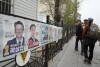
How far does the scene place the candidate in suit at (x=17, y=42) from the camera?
304 cm

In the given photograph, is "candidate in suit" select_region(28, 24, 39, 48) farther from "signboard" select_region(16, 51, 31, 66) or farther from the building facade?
the building facade

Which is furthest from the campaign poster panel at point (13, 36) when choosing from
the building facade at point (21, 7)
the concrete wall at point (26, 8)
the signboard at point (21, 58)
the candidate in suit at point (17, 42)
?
the concrete wall at point (26, 8)

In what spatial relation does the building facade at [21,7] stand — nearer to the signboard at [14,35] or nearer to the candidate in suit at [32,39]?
the candidate in suit at [32,39]

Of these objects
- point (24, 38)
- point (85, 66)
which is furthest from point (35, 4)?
point (24, 38)

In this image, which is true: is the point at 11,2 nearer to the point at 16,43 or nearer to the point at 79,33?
the point at 79,33

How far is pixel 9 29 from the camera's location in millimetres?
2998

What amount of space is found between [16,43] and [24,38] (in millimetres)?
380

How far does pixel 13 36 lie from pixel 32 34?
1.06 metres

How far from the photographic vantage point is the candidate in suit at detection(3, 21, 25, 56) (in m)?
3.04

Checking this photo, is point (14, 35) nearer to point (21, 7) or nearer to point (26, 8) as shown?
point (21, 7)

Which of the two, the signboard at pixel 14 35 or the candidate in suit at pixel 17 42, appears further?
the candidate in suit at pixel 17 42

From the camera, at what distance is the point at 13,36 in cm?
315

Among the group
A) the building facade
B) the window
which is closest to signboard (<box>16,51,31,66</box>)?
the building facade

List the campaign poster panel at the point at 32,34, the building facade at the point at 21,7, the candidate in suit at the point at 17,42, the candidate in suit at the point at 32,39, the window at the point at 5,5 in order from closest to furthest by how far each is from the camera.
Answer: the candidate in suit at the point at 17,42 → the campaign poster panel at the point at 32,34 → the candidate in suit at the point at 32,39 → the window at the point at 5,5 → the building facade at the point at 21,7
